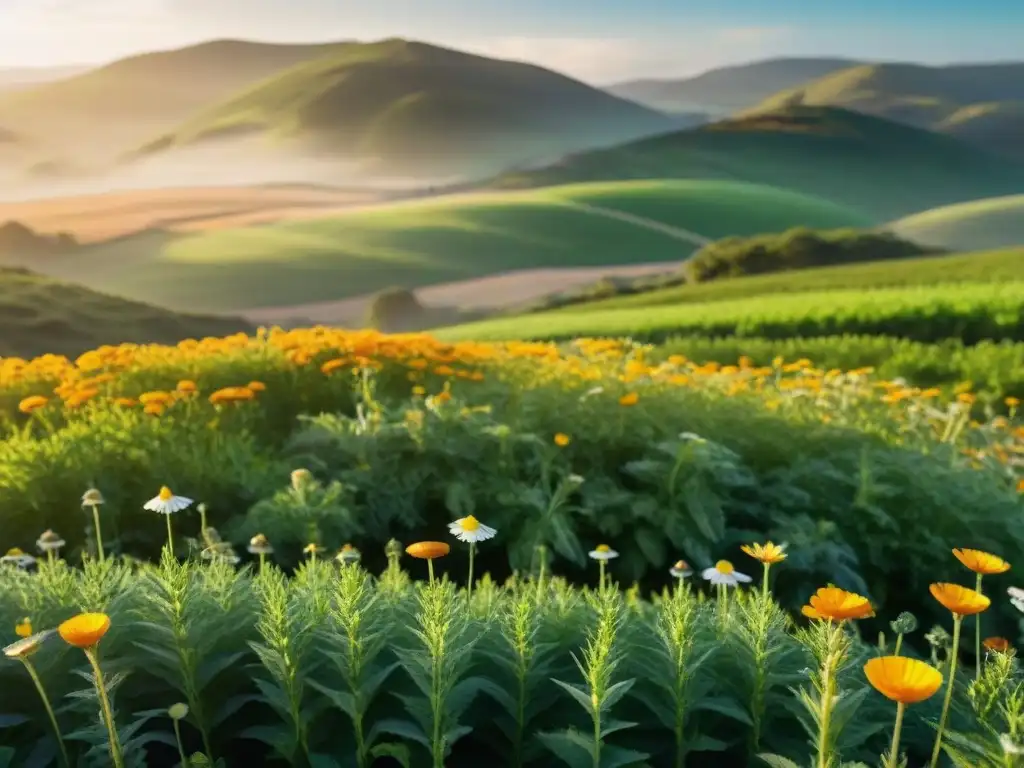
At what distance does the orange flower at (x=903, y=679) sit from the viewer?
39.4 inches

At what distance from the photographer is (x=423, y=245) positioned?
16.8 metres

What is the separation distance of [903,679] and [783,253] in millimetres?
22231

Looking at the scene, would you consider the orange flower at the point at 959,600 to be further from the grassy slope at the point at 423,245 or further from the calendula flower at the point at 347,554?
the grassy slope at the point at 423,245

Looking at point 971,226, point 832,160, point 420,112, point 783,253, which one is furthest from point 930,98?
point 420,112

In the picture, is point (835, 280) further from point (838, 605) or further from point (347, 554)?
point (838, 605)

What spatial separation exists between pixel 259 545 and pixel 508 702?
1.16 meters

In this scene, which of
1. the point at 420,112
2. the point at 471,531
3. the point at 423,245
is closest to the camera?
the point at 471,531

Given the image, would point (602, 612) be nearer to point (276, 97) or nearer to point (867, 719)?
point (867, 719)

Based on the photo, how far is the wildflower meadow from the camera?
4.93ft

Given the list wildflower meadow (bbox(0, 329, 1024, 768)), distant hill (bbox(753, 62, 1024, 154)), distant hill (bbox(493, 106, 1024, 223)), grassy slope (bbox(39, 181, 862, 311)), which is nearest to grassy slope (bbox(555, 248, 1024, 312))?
grassy slope (bbox(39, 181, 862, 311))

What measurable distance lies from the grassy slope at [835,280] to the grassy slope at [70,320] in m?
8.50

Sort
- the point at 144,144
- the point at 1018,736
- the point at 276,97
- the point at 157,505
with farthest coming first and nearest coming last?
1. the point at 276,97
2. the point at 144,144
3. the point at 157,505
4. the point at 1018,736

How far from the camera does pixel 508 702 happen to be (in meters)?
1.58

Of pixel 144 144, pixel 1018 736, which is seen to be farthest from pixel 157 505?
pixel 144 144
